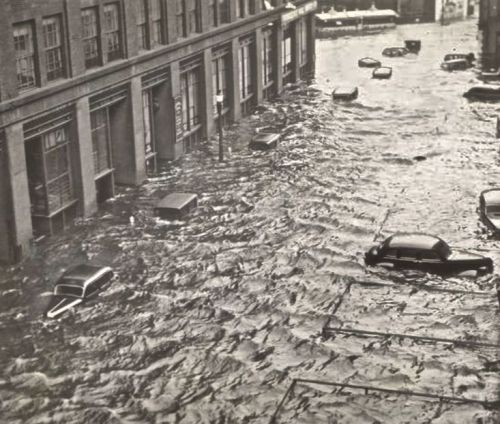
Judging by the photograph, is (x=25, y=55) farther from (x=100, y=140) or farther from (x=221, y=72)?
(x=221, y=72)

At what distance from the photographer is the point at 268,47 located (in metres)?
74.1

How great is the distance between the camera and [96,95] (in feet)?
142

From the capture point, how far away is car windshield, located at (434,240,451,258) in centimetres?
3547

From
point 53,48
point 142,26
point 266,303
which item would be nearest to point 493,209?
point 266,303

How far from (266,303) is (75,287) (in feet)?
24.0

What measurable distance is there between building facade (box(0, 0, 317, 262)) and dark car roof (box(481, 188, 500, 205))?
18.8 metres

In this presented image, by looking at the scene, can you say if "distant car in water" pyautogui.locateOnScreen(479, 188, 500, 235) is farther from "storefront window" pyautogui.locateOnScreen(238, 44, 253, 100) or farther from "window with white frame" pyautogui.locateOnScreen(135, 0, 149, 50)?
"storefront window" pyautogui.locateOnScreen(238, 44, 253, 100)

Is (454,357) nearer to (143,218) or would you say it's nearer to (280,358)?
(280,358)

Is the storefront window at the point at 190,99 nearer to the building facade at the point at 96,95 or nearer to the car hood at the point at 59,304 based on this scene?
the building facade at the point at 96,95

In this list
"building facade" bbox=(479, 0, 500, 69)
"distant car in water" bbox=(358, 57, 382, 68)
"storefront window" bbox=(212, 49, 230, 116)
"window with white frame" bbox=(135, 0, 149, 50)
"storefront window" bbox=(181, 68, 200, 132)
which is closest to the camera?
"window with white frame" bbox=(135, 0, 149, 50)

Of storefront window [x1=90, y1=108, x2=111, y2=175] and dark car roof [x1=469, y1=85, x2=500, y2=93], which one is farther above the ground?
storefront window [x1=90, y1=108, x2=111, y2=175]

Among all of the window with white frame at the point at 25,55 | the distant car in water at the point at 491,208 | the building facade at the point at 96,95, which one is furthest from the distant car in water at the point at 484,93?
the window with white frame at the point at 25,55

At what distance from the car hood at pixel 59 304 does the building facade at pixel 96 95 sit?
5127 millimetres

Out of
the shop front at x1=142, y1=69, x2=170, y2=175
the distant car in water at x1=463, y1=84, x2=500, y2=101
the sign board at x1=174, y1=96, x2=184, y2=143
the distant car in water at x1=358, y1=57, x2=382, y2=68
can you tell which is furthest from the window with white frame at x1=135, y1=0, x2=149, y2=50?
the distant car in water at x1=358, y1=57, x2=382, y2=68
